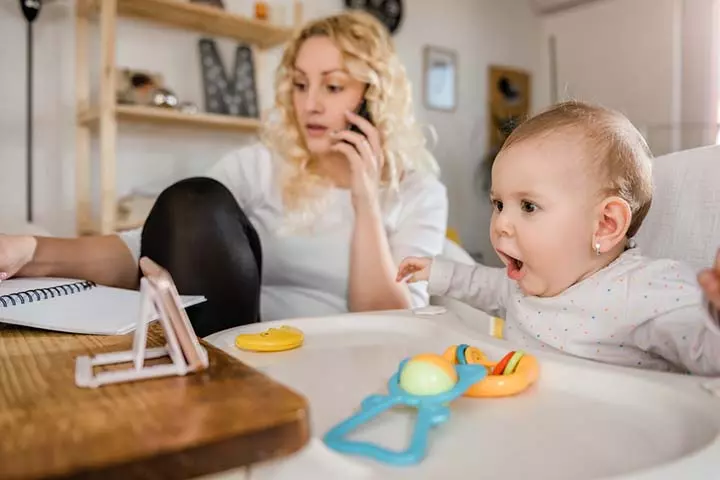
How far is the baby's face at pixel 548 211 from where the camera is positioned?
0.74m

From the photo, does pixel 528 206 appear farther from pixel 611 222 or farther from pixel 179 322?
pixel 179 322

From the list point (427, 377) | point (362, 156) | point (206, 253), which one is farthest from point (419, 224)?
point (427, 377)

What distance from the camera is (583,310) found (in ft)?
2.45

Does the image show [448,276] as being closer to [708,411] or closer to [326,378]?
[326,378]

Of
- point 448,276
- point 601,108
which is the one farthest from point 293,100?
point 601,108

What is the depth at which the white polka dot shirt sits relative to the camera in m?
0.66

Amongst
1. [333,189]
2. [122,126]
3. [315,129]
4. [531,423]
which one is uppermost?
[122,126]

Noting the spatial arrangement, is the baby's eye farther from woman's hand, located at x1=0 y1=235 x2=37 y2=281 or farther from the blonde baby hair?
woman's hand, located at x1=0 y1=235 x2=37 y2=281

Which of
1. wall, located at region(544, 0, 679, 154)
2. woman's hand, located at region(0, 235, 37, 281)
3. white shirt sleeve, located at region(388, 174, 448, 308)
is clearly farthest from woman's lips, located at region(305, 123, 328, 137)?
wall, located at region(544, 0, 679, 154)

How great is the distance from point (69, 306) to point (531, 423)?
0.55 meters

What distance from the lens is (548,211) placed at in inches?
29.4

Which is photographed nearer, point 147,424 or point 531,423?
point 147,424

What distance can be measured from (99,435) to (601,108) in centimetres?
68

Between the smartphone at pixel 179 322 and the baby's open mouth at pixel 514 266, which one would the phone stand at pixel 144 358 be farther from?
the baby's open mouth at pixel 514 266
